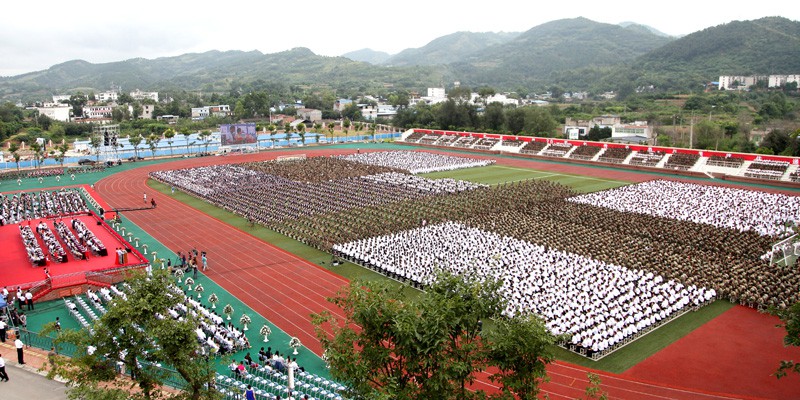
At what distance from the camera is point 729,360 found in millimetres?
18078

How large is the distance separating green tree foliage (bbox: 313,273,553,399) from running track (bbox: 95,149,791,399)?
6.78 metres

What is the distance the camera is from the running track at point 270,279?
53.8 feet

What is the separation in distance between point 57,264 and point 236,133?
46169 mm

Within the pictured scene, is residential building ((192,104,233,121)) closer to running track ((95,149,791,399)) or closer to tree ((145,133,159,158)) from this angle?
tree ((145,133,159,158))

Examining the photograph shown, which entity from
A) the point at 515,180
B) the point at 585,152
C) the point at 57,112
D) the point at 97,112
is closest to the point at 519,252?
the point at 515,180

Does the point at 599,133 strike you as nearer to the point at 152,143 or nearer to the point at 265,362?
the point at 152,143

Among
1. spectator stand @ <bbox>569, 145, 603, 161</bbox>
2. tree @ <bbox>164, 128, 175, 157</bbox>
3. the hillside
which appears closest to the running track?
tree @ <bbox>164, 128, 175, 157</bbox>

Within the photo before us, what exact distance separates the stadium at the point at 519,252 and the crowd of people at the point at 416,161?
2.01 m

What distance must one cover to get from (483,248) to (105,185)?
40.1 m

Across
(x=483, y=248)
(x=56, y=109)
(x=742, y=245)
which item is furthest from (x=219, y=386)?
(x=56, y=109)

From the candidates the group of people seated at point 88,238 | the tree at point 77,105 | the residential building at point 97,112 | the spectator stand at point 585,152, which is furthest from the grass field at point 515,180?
the tree at point 77,105

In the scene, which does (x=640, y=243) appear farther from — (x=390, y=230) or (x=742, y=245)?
(x=390, y=230)

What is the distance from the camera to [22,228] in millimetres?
32750

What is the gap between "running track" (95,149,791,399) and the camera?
16.4 meters
